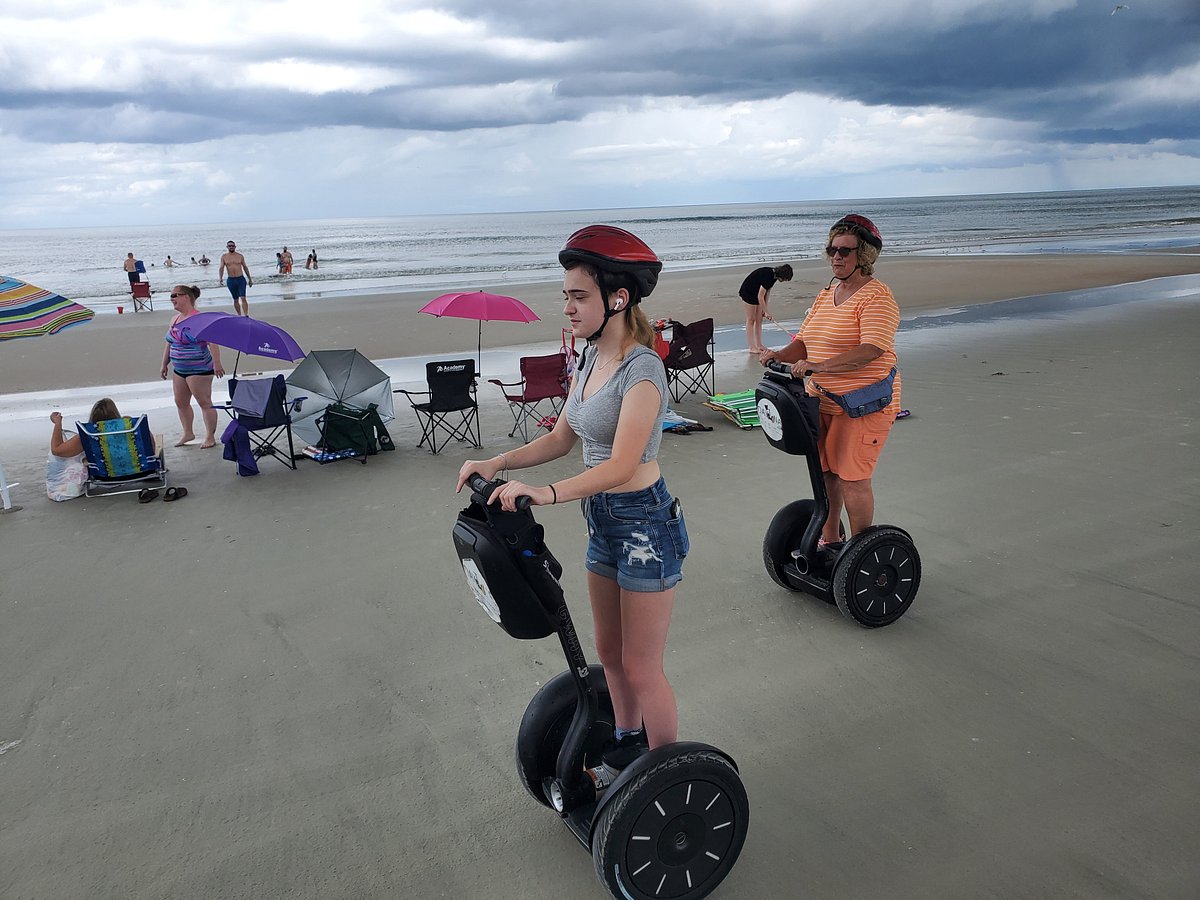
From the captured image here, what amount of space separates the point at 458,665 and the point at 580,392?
76.9 inches

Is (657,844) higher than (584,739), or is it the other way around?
(584,739)

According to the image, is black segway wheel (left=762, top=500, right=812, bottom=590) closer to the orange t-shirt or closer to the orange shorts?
the orange shorts

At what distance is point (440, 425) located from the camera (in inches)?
324

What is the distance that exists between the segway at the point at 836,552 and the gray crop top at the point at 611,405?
165cm

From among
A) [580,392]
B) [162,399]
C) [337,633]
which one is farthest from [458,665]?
[162,399]

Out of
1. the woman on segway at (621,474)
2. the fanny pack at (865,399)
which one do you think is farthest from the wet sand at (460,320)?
the woman on segway at (621,474)

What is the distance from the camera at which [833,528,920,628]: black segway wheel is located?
→ 389 cm

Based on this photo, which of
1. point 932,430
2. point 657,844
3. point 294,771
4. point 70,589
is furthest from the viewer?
point 932,430

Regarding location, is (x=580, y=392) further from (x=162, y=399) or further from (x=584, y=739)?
(x=162, y=399)

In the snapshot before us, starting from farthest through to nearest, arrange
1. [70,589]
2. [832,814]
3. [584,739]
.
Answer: [70,589] < [832,814] < [584,739]

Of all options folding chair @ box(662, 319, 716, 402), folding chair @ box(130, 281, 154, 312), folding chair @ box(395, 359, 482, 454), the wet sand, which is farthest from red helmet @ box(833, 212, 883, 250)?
folding chair @ box(130, 281, 154, 312)

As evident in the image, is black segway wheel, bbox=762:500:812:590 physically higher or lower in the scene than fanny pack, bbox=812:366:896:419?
lower

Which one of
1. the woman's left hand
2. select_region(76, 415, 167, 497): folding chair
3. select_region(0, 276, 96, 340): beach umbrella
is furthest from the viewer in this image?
select_region(76, 415, 167, 497): folding chair

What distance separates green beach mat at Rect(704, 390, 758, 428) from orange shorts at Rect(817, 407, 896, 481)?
12.8 ft
